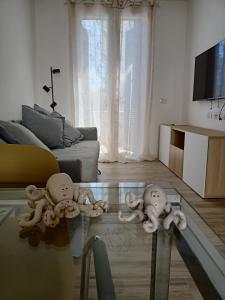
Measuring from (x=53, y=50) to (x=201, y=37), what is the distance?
2372 mm

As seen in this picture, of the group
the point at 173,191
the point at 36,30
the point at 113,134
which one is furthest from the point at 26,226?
the point at 36,30

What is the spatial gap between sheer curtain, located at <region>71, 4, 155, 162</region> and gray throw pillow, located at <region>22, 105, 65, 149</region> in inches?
57.0

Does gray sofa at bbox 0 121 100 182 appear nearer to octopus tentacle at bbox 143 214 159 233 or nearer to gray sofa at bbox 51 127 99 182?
gray sofa at bbox 51 127 99 182

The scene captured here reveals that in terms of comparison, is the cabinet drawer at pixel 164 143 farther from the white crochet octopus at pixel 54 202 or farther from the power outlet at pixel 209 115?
the white crochet octopus at pixel 54 202

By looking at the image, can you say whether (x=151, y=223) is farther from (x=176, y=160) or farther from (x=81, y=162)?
(x=176, y=160)

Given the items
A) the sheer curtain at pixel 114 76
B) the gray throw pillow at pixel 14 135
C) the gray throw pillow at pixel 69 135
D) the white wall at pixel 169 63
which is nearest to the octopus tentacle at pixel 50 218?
the gray throw pillow at pixel 14 135

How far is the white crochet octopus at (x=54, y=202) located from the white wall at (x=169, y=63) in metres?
3.67

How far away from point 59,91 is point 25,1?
1.39 meters

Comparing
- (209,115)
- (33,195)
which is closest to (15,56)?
(209,115)

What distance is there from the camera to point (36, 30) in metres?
4.17

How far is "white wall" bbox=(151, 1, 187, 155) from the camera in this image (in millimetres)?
4230

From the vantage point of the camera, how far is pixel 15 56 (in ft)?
10.5

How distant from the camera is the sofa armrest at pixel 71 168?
1662 millimetres

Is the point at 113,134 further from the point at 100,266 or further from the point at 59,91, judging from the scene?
the point at 100,266
